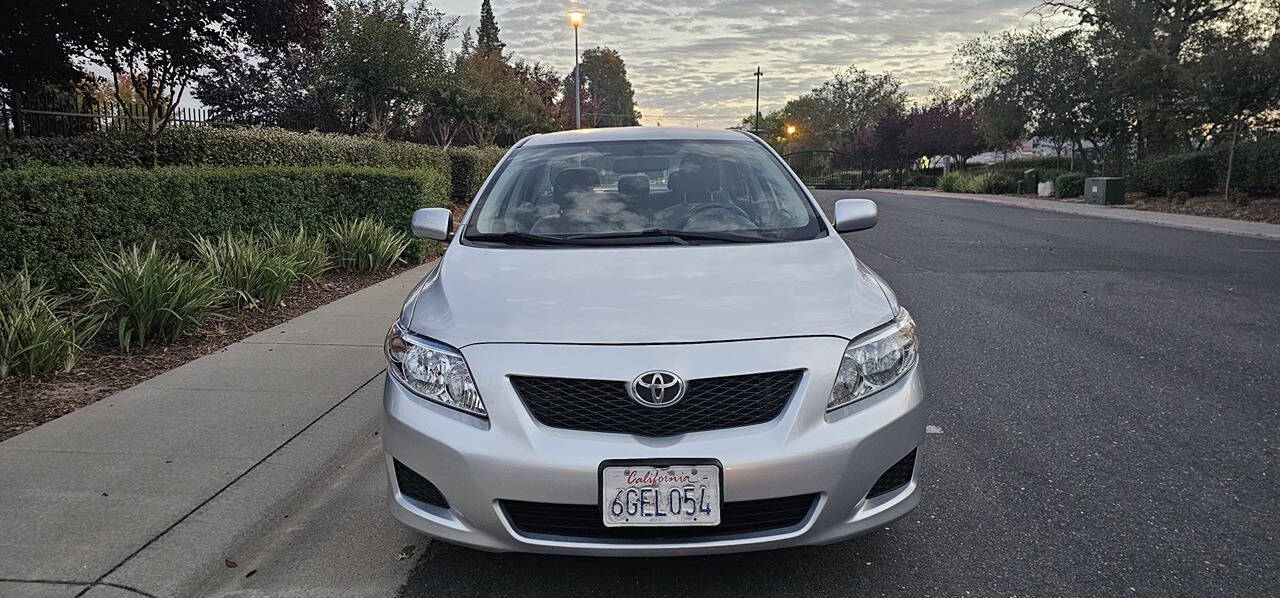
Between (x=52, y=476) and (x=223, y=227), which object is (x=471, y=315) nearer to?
(x=52, y=476)

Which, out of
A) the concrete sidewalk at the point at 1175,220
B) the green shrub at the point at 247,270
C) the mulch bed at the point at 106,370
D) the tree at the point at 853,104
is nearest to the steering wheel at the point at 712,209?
the mulch bed at the point at 106,370

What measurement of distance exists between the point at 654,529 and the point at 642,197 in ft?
6.07

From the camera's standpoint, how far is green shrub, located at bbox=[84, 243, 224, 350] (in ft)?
19.5

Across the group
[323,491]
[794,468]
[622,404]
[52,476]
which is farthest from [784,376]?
[52,476]

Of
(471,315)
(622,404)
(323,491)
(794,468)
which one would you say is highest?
(471,315)

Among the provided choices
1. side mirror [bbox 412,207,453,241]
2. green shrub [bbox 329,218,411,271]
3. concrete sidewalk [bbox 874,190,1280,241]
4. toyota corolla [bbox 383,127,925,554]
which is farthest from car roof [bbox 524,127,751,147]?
concrete sidewalk [bbox 874,190,1280,241]

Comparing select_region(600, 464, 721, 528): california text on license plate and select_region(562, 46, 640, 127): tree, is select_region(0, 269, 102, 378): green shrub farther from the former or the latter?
select_region(562, 46, 640, 127): tree

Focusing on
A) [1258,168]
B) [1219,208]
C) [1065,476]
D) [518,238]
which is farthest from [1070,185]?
[518,238]

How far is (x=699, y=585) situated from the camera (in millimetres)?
2959

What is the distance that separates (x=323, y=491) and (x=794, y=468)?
2264 millimetres

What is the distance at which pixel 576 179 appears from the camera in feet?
13.7

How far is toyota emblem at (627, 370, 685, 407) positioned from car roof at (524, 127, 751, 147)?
7.23 feet

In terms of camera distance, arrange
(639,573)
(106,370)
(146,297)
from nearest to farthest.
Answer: (639,573) < (106,370) < (146,297)

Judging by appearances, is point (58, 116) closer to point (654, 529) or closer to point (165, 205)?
point (165, 205)
